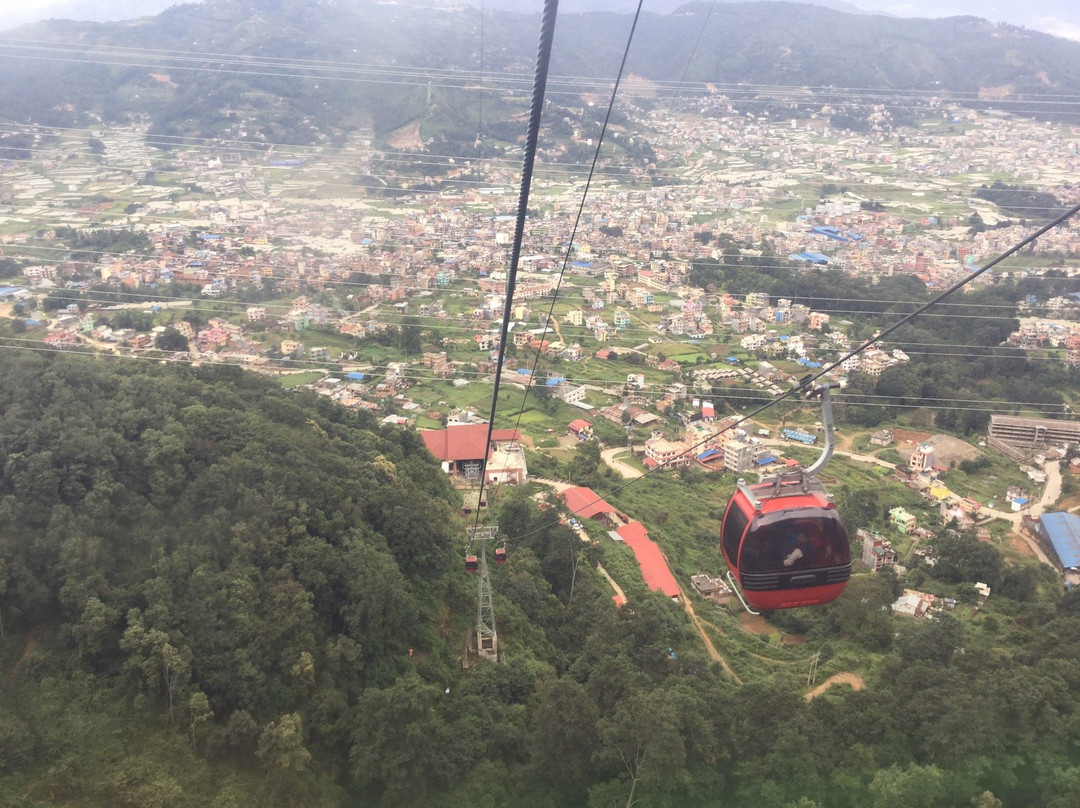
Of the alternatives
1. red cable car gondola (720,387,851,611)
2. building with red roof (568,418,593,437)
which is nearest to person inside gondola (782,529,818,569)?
red cable car gondola (720,387,851,611)

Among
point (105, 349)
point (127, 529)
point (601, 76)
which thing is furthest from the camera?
point (601, 76)

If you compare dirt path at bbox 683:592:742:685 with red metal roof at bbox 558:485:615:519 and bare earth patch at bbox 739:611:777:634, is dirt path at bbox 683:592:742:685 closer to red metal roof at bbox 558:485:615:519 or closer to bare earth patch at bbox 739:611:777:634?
bare earth patch at bbox 739:611:777:634

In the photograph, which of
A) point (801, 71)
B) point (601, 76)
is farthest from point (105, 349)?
point (801, 71)

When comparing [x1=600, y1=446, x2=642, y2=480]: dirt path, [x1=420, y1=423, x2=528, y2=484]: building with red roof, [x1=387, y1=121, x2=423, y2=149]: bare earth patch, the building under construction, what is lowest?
[x1=600, y1=446, x2=642, y2=480]: dirt path

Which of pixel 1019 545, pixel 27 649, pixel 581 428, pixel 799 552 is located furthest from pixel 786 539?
pixel 581 428

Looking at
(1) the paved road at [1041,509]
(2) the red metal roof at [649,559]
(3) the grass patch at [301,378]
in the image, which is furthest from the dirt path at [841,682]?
(3) the grass patch at [301,378]

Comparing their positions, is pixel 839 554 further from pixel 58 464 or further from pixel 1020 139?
pixel 1020 139

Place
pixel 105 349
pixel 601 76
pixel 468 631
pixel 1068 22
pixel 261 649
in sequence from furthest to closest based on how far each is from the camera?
1. pixel 1068 22
2. pixel 601 76
3. pixel 105 349
4. pixel 468 631
5. pixel 261 649
